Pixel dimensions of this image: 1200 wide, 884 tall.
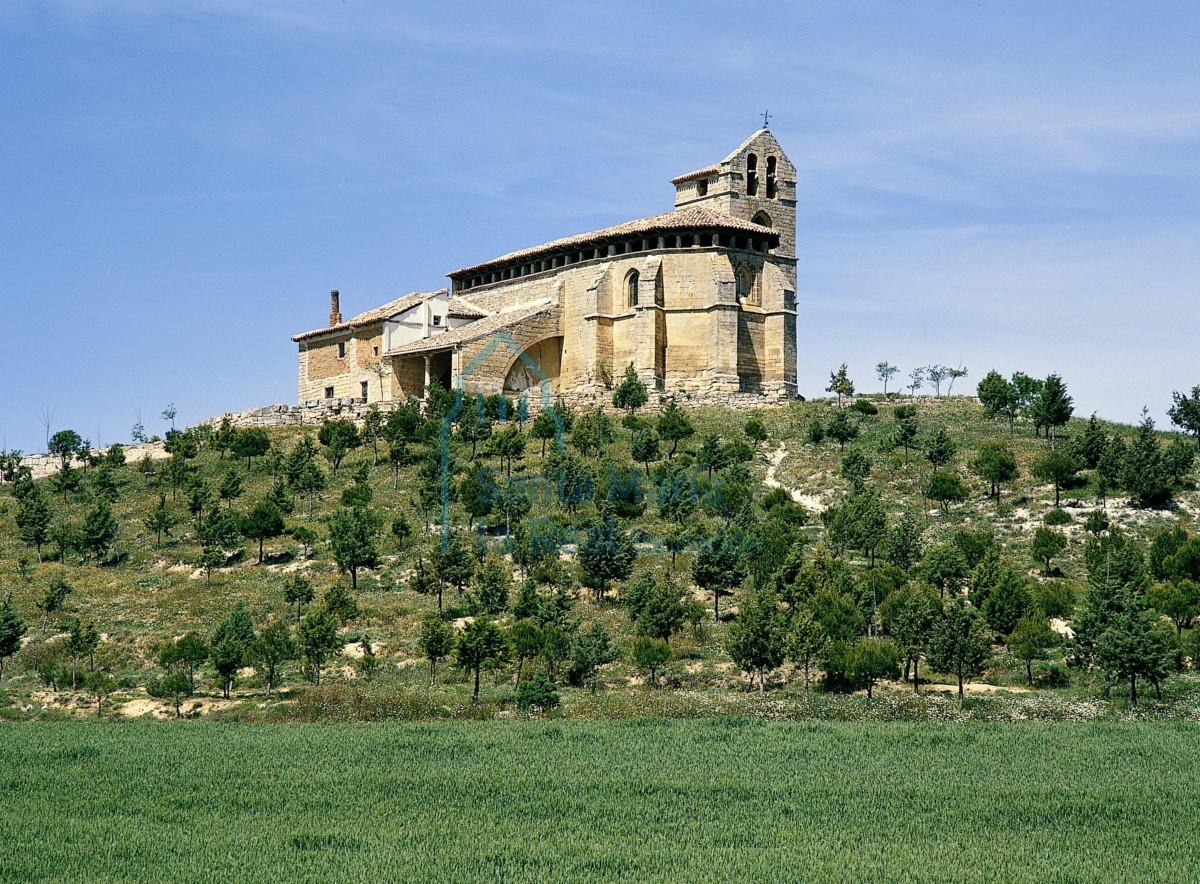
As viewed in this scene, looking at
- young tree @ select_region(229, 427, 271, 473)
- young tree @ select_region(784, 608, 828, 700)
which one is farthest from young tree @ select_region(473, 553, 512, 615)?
young tree @ select_region(229, 427, 271, 473)

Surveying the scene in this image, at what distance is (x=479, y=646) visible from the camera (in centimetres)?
3375

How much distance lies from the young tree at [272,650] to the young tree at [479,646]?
5127mm

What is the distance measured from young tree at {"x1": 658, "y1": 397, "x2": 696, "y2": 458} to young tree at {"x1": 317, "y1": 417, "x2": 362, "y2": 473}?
1457 centimetres

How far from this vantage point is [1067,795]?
2384 cm

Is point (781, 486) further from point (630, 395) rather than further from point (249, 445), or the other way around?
point (249, 445)

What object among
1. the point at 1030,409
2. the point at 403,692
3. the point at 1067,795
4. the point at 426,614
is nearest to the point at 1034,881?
the point at 1067,795

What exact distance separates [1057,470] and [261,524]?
98.4 feet

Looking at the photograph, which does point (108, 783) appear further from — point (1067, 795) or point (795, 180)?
point (795, 180)

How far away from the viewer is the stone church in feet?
207

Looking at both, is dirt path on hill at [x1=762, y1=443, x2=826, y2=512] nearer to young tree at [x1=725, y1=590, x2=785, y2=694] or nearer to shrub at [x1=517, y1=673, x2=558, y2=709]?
young tree at [x1=725, y1=590, x2=785, y2=694]

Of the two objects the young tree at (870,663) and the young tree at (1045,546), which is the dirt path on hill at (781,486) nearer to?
the young tree at (1045,546)

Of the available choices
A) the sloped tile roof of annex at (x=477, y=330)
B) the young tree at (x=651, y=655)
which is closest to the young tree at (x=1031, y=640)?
the young tree at (x=651, y=655)

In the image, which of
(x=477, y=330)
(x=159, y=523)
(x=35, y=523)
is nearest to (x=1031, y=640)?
(x=159, y=523)

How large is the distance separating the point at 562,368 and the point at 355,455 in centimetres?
1244
